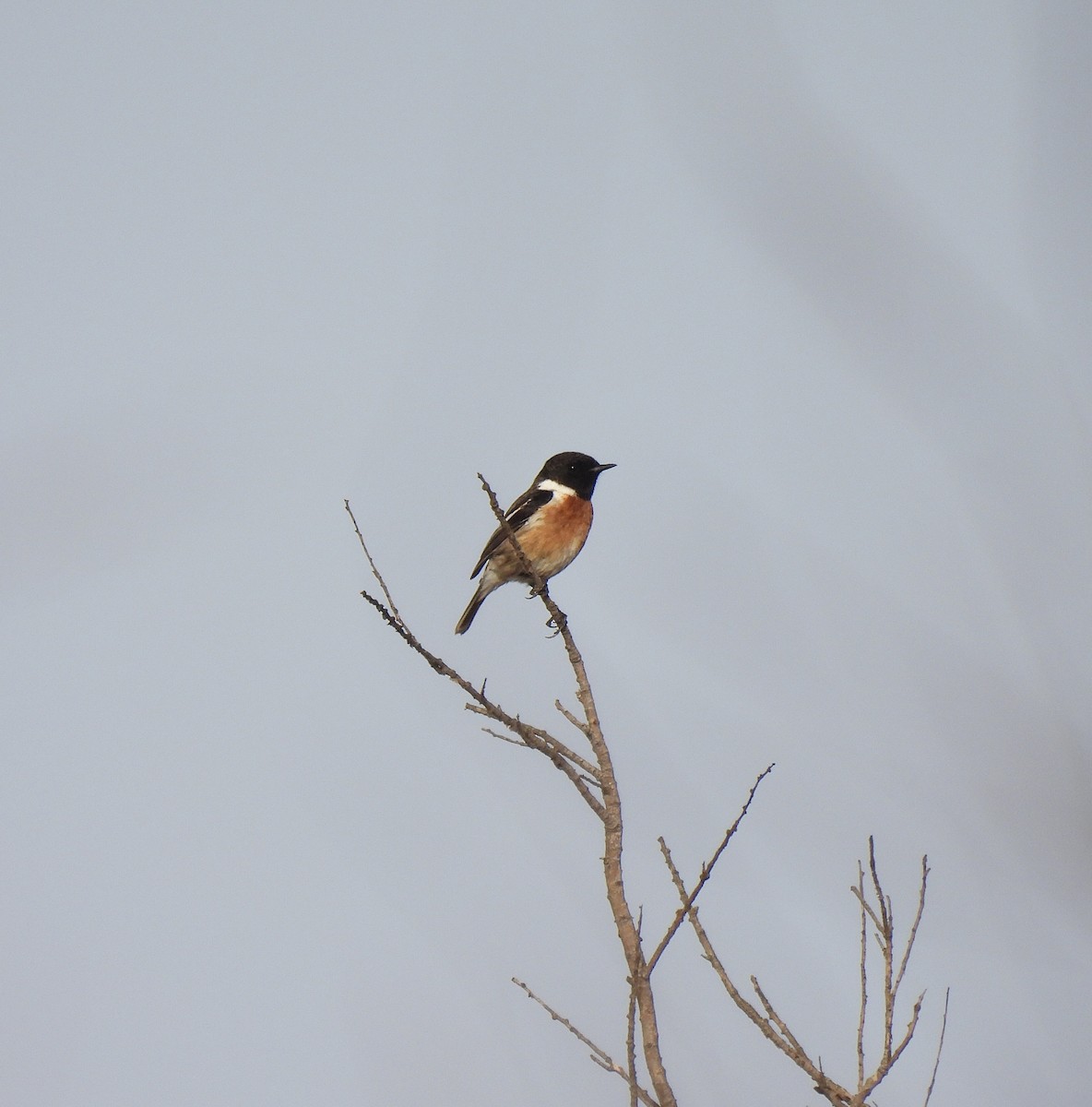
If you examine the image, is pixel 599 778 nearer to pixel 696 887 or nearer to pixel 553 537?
pixel 696 887

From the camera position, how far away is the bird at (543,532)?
Answer: 9.39m

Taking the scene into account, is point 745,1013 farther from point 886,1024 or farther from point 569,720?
point 569,720

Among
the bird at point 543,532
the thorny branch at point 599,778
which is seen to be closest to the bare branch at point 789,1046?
the thorny branch at point 599,778

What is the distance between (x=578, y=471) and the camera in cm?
1013

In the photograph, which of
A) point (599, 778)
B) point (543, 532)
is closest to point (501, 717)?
point (599, 778)

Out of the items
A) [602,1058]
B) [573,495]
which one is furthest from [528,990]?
[573,495]

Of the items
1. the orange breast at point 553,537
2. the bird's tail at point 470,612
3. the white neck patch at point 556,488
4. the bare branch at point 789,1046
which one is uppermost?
the white neck patch at point 556,488

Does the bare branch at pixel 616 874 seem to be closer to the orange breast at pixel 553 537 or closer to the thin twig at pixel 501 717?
the thin twig at pixel 501 717

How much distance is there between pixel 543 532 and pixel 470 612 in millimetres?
917

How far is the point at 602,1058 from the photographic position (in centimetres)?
366

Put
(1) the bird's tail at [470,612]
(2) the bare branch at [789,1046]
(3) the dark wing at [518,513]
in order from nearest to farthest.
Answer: (2) the bare branch at [789,1046] < (3) the dark wing at [518,513] < (1) the bird's tail at [470,612]

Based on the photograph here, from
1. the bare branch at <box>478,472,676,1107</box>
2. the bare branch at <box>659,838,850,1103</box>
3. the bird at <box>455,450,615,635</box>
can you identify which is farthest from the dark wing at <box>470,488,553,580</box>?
the bare branch at <box>659,838,850,1103</box>

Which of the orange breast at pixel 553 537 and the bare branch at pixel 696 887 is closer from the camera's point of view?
the bare branch at pixel 696 887

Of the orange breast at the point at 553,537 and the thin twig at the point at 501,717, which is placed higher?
the orange breast at the point at 553,537
